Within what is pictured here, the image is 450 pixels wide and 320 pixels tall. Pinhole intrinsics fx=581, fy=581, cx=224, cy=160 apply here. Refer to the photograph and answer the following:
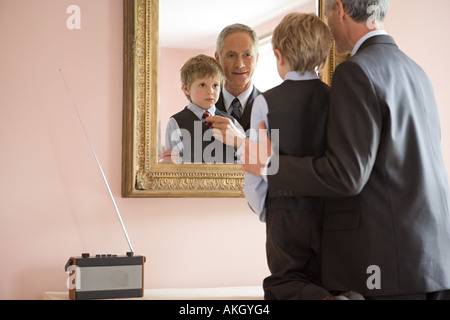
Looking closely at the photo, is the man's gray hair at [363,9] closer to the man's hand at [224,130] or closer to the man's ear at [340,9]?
the man's ear at [340,9]

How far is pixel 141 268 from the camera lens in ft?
7.32

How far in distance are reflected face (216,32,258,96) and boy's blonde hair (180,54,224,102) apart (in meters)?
0.03

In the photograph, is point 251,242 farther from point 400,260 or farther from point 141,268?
point 400,260

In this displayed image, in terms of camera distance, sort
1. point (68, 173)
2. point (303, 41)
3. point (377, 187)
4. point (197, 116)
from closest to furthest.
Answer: point (377, 187)
point (303, 41)
point (68, 173)
point (197, 116)

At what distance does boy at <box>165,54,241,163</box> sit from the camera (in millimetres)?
2490

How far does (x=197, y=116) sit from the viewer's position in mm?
2502

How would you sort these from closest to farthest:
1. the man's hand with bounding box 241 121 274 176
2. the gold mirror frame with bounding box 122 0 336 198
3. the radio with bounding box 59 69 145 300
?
the man's hand with bounding box 241 121 274 176
the radio with bounding box 59 69 145 300
the gold mirror frame with bounding box 122 0 336 198

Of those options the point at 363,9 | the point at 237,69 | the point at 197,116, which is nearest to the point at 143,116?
the point at 197,116

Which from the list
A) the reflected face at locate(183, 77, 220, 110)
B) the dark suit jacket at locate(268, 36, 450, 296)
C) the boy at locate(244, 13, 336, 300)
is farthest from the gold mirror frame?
the dark suit jacket at locate(268, 36, 450, 296)

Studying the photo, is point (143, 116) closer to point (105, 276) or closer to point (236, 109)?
point (236, 109)

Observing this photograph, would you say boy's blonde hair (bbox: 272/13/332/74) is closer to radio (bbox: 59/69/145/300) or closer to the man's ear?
the man's ear

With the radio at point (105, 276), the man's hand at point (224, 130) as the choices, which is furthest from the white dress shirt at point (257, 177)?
the man's hand at point (224, 130)

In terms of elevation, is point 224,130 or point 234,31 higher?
point 234,31

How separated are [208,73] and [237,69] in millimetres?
139
